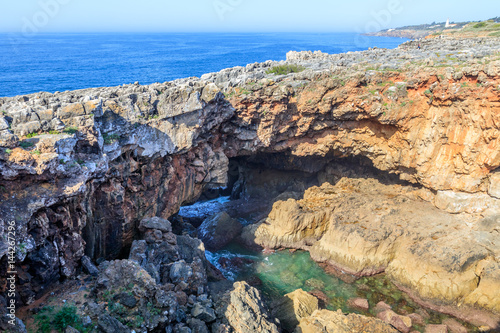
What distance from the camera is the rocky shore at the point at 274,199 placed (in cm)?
1514

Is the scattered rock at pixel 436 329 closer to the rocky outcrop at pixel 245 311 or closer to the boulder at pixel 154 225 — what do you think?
the rocky outcrop at pixel 245 311

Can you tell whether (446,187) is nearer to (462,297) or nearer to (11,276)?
(462,297)

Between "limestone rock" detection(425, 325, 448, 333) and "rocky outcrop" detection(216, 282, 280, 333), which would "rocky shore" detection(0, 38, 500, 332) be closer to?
"rocky outcrop" detection(216, 282, 280, 333)

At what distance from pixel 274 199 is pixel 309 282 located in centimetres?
1048

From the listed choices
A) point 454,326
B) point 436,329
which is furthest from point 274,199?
point 454,326

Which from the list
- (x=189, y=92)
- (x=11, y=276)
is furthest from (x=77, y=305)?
(x=189, y=92)

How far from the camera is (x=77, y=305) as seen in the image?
14.0 metres

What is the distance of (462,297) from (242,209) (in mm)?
18932

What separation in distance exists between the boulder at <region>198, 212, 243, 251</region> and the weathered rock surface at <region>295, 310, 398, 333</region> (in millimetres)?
11251

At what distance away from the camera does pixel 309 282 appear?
78.9 ft

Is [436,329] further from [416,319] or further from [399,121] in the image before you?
[399,121]

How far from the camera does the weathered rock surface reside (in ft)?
58.2

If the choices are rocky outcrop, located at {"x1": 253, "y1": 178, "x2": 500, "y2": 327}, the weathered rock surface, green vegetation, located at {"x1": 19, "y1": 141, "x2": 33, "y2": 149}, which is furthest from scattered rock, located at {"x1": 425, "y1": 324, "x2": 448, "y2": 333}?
green vegetation, located at {"x1": 19, "y1": 141, "x2": 33, "y2": 149}

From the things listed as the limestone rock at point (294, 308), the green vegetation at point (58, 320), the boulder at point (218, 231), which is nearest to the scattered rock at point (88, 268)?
the green vegetation at point (58, 320)
